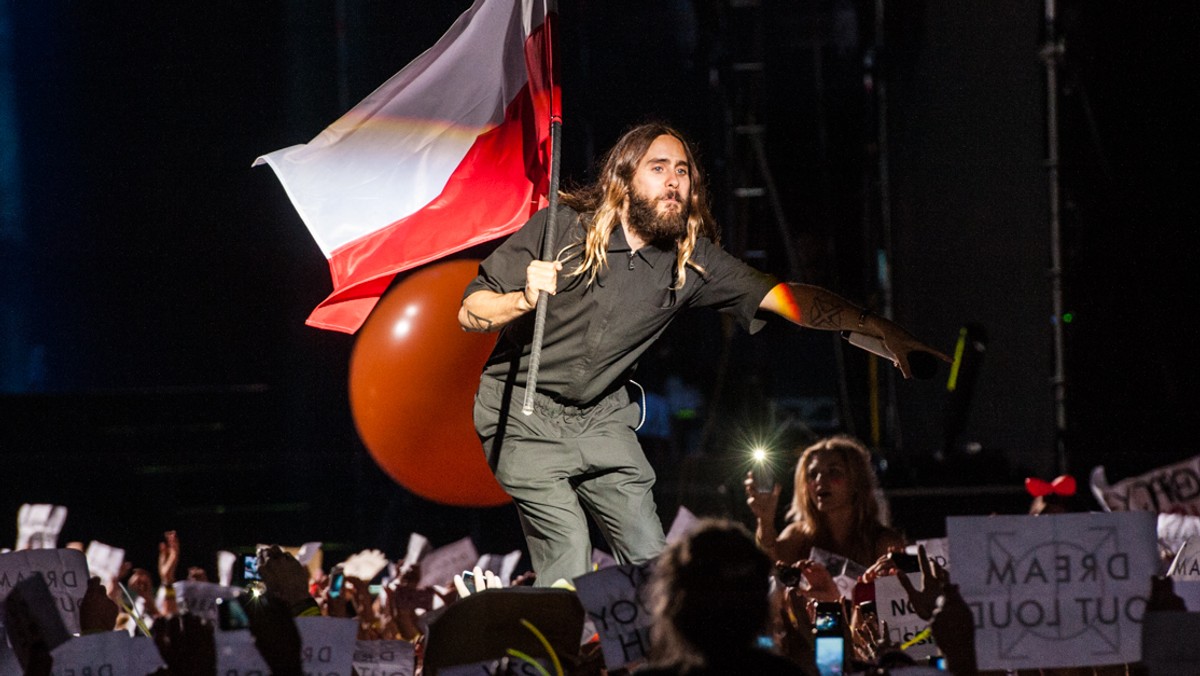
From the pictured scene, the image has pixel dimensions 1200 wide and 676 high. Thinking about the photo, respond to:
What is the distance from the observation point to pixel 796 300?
392cm

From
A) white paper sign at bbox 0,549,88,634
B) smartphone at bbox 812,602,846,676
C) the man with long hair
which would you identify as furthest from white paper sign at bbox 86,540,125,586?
smartphone at bbox 812,602,846,676

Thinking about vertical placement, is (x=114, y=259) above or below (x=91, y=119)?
below

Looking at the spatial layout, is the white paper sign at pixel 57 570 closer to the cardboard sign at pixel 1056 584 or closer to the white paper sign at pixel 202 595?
the white paper sign at pixel 202 595

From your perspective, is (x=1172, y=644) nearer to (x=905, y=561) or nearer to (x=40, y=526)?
(x=905, y=561)

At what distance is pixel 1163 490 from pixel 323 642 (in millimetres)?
3073

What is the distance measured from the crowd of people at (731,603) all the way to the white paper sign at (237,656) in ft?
0.15

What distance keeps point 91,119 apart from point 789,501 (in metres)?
5.31

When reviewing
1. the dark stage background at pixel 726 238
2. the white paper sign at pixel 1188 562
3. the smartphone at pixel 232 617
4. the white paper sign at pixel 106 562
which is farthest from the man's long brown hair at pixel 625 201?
the dark stage background at pixel 726 238

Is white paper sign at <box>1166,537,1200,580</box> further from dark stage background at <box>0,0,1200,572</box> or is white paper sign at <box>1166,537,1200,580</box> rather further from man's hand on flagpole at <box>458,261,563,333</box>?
dark stage background at <box>0,0,1200,572</box>

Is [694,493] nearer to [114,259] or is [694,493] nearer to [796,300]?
[796,300]

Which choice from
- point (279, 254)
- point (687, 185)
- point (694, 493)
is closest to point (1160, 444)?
point (694, 493)

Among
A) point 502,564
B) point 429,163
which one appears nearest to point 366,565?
point 502,564

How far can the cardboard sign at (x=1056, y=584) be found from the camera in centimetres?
278

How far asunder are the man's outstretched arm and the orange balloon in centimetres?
223
